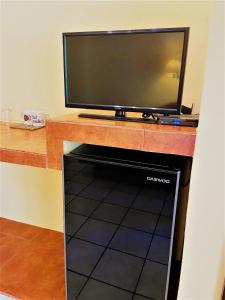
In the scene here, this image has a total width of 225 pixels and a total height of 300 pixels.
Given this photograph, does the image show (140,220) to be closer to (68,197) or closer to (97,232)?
(97,232)

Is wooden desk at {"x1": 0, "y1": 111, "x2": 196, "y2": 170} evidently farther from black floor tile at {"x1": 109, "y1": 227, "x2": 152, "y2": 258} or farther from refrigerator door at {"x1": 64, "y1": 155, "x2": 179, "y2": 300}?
A: black floor tile at {"x1": 109, "y1": 227, "x2": 152, "y2": 258}

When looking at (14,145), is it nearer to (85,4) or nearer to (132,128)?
(132,128)

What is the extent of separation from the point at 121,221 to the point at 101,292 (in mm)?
409

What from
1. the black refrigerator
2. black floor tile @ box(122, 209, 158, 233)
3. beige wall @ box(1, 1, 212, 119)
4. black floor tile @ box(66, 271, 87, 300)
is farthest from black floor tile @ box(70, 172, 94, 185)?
beige wall @ box(1, 1, 212, 119)

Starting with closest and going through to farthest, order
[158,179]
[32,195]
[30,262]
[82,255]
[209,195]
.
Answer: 1. [209,195]
2. [158,179]
3. [82,255]
4. [30,262]
5. [32,195]

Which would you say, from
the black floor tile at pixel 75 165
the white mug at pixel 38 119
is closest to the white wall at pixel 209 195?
the black floor tile at pixel 75 165

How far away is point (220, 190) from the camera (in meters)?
0.74

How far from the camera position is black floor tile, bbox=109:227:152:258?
99cm

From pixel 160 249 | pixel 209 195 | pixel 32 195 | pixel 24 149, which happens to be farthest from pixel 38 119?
pixel 209 195

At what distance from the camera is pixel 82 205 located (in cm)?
106

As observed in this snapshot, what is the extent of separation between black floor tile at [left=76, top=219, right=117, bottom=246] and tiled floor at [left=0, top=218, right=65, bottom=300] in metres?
0.64

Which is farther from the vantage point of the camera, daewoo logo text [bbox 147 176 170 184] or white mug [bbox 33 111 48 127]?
white mug [bbox 33 111 48 127]

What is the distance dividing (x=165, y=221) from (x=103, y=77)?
0.65 meters

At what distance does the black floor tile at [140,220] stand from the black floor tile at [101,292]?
14.0 inches
